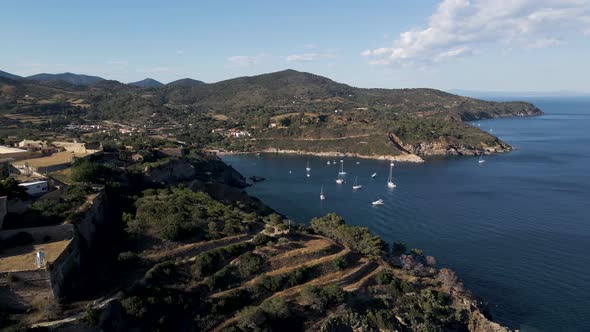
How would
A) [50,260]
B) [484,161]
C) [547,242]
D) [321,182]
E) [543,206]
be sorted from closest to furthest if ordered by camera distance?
[50,260], [547,242], [543,206], [321,182], [484,161]

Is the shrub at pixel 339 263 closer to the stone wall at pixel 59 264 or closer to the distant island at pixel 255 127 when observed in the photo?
the stone wall at pixel 59 264

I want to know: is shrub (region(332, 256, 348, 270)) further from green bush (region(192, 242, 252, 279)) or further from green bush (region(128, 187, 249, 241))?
green bush (region(128, 187, 249, 241))

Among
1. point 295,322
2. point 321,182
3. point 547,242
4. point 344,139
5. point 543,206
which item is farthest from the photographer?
point 344,139

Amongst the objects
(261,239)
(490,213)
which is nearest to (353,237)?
(261,239)

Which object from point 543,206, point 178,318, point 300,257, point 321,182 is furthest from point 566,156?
point 178,318

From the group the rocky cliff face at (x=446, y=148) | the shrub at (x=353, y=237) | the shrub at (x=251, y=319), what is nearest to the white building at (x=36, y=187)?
the shrub at (x=251, y=319)

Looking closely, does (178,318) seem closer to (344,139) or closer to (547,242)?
(547,242)

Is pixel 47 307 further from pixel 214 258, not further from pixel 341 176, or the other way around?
pixel 341 176
